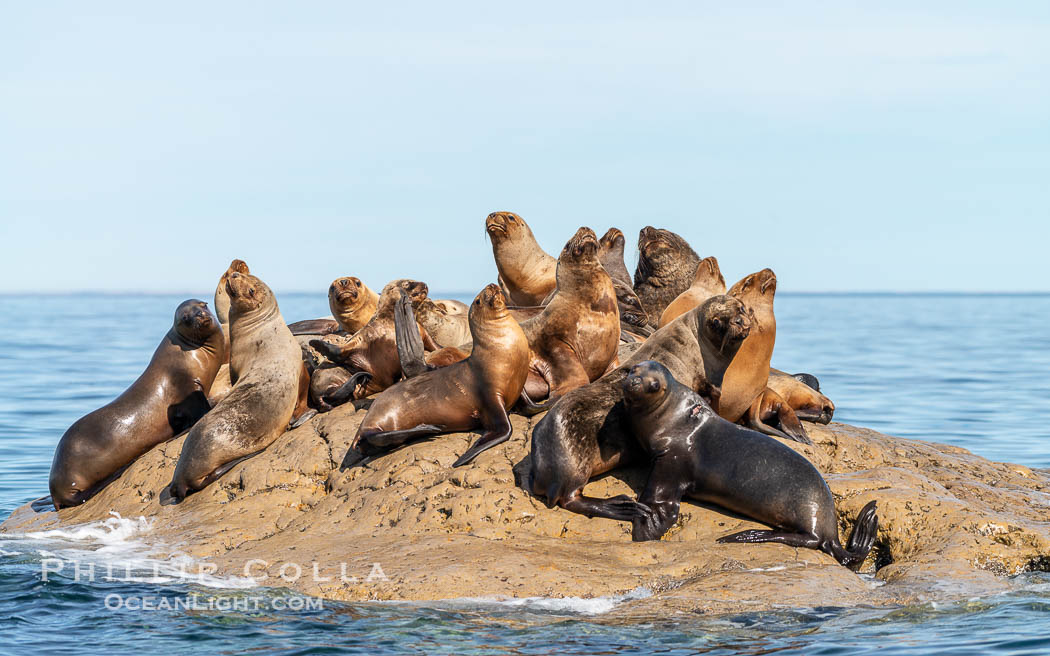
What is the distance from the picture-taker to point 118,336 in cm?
4131

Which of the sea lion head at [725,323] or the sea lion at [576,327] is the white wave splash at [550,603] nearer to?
the sea lion head at [725,323]

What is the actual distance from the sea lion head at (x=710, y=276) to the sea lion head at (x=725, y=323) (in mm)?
1752

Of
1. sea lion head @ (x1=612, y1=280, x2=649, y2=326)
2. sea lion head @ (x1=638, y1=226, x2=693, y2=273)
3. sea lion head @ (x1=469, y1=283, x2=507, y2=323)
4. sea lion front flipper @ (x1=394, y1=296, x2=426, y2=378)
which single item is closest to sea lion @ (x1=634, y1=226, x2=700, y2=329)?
sea lion head @ (x1=638, y1=226, x2=693, y2=273)

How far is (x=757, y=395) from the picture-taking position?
8023 mm

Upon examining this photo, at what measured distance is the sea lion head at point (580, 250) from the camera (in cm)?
845

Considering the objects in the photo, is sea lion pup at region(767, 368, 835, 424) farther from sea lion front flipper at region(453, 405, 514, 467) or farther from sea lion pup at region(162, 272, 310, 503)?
sea lion pup at region(162, 272, 310, 503)

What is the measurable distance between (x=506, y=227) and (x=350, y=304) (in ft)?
5.76

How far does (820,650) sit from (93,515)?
5518mm

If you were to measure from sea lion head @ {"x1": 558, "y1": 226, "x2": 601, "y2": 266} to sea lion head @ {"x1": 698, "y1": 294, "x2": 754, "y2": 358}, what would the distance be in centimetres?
96

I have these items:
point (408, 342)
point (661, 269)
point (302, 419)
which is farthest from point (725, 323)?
point (661, 269)

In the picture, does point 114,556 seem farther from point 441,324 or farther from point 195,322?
point 441,324

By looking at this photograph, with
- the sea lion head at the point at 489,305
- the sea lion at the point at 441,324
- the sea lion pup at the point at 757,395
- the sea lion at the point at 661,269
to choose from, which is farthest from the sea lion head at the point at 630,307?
the sea lion head at the point at 489,305

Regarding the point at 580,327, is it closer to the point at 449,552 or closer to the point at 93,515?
the point at 449,552

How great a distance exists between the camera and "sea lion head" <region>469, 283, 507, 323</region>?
307 inches
